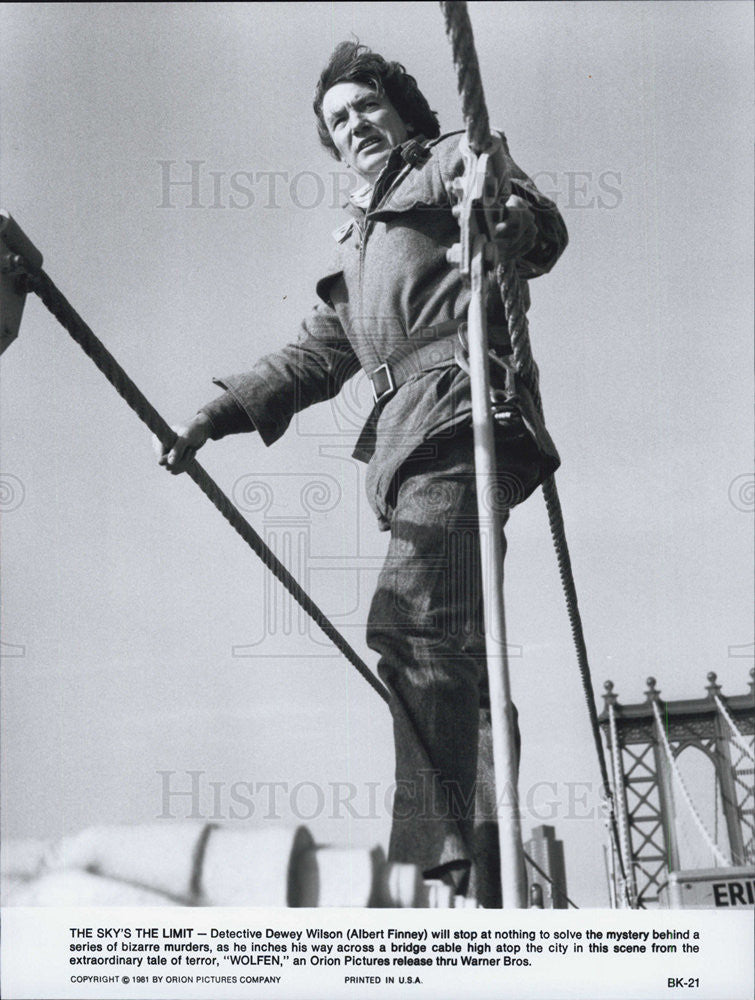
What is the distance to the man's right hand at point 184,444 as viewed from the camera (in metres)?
1.62

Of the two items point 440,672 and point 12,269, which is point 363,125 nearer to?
point 12,269

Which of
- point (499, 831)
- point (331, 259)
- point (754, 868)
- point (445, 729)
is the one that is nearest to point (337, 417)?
point (331, 259)

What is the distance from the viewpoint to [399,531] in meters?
1.41

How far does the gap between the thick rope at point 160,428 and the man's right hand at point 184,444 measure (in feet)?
0.04

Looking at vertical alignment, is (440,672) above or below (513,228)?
below

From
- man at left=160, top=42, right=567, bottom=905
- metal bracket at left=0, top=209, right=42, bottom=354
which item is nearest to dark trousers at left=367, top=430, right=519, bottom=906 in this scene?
man at left=160, top=42, right=567, bottom=905

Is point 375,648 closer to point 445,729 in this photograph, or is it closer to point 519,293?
point 445,729

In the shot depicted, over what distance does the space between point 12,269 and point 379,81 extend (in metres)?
0.56

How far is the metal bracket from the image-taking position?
142cm

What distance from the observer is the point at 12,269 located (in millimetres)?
1434

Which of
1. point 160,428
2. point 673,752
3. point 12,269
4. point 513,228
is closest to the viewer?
point 513,228

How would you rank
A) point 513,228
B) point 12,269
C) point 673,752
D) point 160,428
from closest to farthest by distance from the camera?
1. point 513,228
2. point 12,269
3. point 160,428
4. point 673,752
